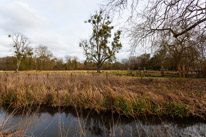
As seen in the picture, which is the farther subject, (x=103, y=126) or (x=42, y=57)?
(x=42, y=57)

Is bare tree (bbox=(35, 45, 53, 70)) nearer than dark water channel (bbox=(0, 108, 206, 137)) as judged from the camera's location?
No

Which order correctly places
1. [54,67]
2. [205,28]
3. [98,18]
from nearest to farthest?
[205,28]
[98,18]
[54,67]

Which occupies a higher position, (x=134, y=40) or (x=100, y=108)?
(x=134, y=40)

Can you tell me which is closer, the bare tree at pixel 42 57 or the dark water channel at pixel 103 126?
the dark water channel at pixel 103 126

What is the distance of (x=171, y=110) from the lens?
4.77m

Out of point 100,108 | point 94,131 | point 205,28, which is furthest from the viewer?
point 100,108

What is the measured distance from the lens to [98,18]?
21.1m

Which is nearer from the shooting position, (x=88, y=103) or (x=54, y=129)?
(x=54, y=129)

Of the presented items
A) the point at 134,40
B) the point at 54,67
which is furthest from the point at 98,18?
the point at 54,67

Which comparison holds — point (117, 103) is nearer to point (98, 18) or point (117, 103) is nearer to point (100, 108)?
point (100, 108)

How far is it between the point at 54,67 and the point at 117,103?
38639 millimetres

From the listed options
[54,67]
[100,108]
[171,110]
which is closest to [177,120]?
[171,110]

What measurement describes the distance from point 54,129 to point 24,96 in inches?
130

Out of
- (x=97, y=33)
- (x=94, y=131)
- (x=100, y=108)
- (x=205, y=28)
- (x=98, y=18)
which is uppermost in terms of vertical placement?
(x=98, y=18)
